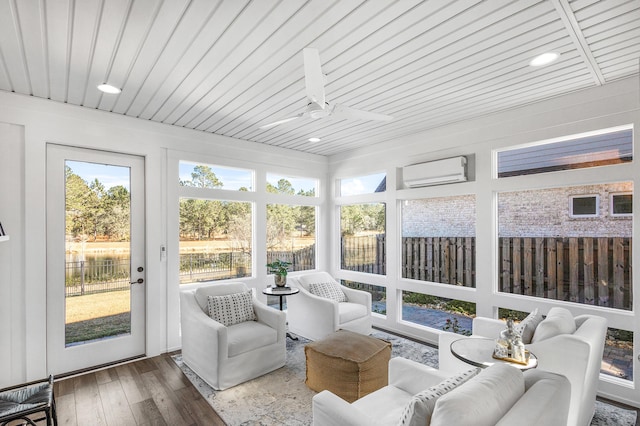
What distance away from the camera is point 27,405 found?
1.92 m

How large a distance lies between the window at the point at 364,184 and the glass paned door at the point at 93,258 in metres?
3.09

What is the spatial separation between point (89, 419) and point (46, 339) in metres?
1.13

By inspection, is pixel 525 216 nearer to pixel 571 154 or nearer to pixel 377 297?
pixel 571 154

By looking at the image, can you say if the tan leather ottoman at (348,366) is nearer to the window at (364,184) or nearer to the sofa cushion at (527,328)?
the sofa cushion at (527,328)

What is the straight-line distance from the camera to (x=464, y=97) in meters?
3.22

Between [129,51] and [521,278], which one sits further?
[521,278]

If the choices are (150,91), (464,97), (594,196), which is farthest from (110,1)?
(594,196)

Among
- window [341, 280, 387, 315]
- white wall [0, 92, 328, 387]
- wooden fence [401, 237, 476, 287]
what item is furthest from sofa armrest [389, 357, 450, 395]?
white wall [0, 92, 328, 387]

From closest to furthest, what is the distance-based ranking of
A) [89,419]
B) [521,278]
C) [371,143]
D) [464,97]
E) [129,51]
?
[129,51], [89,419], [464,97], [521,278], [371,143]

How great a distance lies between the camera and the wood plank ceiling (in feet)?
6.19

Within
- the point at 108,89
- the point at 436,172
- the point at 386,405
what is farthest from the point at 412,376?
the point at 108,89

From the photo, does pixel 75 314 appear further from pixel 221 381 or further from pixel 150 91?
pixel 150 91

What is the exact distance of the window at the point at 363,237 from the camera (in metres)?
5.07

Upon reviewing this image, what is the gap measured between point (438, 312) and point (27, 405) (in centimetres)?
407
